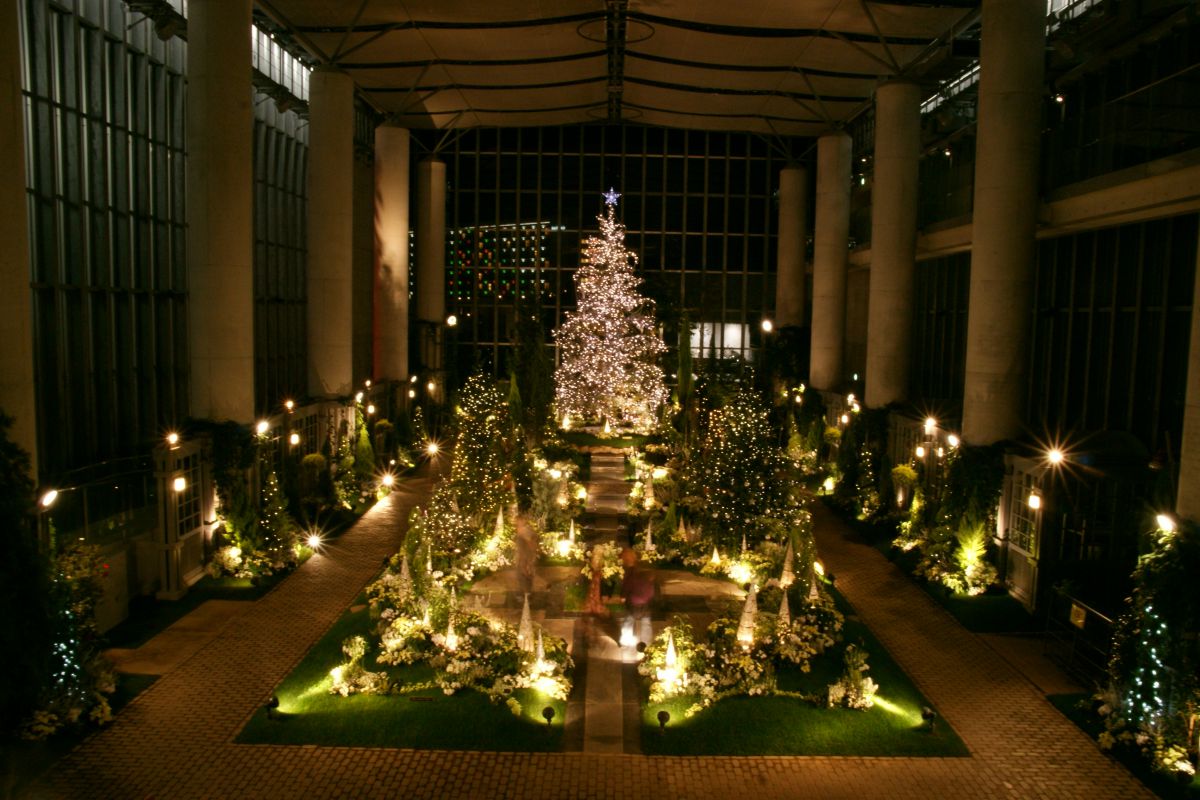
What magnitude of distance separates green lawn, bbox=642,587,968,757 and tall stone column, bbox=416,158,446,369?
23.6 metres

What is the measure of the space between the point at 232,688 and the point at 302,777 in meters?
2.35

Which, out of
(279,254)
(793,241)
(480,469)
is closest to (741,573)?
(480,469)

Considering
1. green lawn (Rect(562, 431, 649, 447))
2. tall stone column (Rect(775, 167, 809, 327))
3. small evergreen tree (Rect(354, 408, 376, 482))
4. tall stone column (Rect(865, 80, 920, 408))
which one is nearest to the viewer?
small evergreen tree (Rect(354, 408, 376, 482))

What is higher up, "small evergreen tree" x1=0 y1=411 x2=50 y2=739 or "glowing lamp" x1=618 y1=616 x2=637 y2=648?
"small evergreen tree" x1=0 y1=411 x2=50 y2=739

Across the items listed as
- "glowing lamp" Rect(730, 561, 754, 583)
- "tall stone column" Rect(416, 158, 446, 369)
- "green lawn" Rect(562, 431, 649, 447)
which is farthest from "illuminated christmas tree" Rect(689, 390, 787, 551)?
"tall stone column" Rect(416, 158, 446, 369)

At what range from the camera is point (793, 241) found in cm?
3269

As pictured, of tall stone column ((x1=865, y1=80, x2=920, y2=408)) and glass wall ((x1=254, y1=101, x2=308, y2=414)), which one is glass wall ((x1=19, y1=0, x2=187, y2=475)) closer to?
glass wall ((x1=254, y1=101, x2=308, y2=414))

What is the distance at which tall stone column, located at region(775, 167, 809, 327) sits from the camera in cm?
3269

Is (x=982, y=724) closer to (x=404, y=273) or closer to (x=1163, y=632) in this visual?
(x=1163, y=632)

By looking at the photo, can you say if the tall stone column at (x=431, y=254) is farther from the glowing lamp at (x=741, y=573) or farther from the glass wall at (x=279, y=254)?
the glowing lamp at (x=741, y=573)

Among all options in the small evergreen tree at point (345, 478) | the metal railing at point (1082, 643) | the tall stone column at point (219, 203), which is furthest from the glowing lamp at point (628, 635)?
the small evergreen tree at point (345, 478)

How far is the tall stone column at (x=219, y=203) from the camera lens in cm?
1483

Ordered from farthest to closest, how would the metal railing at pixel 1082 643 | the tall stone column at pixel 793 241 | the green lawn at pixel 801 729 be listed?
1. the tall stone column at pixel 793 241
2. the metal railing at pixel 1082 643
3. the green lawn at pixel 801 729

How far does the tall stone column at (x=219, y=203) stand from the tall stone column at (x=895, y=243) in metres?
13.5
